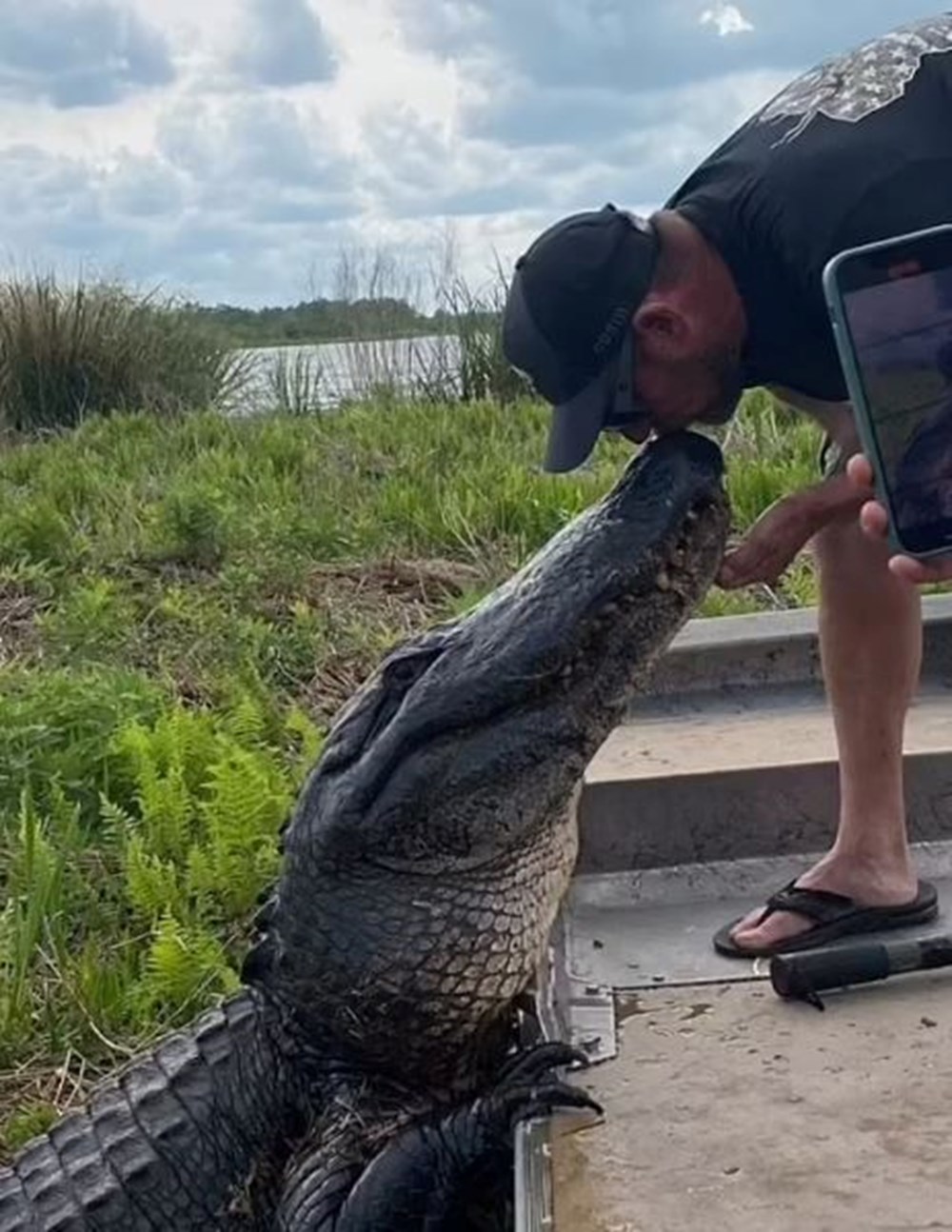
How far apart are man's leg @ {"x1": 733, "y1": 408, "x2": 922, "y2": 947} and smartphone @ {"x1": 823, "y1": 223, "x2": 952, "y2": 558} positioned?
21.5 inches

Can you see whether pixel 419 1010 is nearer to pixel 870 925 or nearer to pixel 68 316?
pixel 870 925

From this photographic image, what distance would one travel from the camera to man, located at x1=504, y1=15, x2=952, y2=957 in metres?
2.67

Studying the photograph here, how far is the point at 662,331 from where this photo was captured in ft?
9.11

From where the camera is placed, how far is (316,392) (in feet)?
36.8

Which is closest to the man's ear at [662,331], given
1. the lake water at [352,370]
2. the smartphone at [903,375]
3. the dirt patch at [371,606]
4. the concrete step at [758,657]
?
the smartphone at [903,375]

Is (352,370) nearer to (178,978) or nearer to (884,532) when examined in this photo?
(178,978)

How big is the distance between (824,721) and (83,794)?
1707 mm

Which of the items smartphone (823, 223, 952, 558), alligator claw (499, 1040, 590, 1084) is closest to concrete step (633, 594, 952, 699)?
alligator claw (499, 1040, 590, 1084)

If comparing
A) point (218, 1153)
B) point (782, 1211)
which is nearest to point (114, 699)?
point (218, 1153)

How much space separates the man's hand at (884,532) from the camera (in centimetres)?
234

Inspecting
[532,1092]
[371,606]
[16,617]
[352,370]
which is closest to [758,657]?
[532,1092]

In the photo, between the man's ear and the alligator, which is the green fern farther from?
the man's ear

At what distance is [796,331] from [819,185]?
22 centimetres

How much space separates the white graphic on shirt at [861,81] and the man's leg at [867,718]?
484mm
